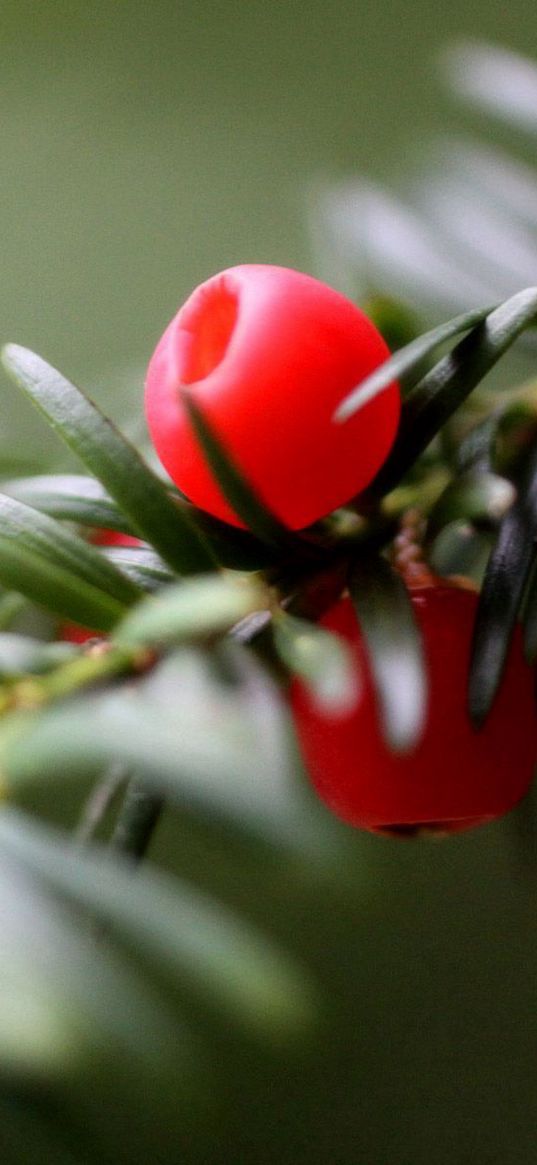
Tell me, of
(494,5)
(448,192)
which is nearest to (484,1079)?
(448,192)

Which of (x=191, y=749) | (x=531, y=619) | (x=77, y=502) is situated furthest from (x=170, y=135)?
(x=191, y=749)

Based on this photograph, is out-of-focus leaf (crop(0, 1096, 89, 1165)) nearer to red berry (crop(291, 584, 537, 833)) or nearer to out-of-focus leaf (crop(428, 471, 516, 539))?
red berry (crop(291, 584, 537, 833))

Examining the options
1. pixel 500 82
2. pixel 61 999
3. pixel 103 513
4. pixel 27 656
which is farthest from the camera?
pixel 500 82

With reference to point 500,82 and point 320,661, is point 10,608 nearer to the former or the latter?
point 320,661

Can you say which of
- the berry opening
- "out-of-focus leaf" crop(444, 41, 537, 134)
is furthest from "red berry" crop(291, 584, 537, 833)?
"out-of-focus leaf" crop(444, 41, 537, 134)

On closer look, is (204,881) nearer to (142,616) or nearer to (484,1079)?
(484,1079)

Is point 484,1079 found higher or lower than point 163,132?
lower
